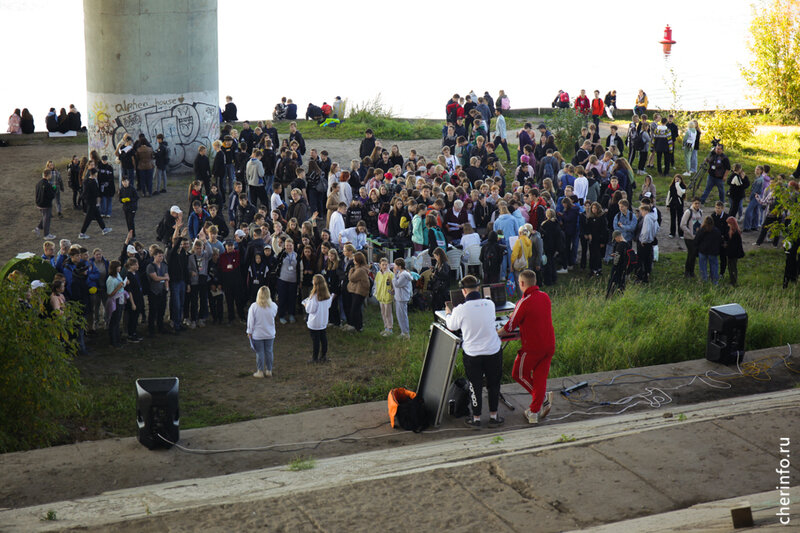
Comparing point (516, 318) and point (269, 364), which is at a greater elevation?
point (516, 318)

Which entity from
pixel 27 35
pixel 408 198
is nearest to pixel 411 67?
pixel 27 35

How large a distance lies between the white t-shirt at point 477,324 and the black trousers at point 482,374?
9 centimetres

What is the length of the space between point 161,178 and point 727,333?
16671 mm

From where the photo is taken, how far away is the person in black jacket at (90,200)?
19.7 metres

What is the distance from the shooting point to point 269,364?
1332 cm

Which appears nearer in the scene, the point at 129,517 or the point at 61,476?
the point at 129,517

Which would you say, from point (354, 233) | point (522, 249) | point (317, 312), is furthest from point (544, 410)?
point (354, 233)

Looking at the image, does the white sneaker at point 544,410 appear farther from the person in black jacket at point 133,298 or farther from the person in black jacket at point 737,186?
the person in black jacket at point 737,186

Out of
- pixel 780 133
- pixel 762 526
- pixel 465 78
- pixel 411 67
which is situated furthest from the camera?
pixel 411 67

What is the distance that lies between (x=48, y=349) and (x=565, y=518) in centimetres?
616

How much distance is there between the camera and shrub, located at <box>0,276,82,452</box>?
32.4 feet

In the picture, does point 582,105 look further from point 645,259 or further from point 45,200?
point 45,200

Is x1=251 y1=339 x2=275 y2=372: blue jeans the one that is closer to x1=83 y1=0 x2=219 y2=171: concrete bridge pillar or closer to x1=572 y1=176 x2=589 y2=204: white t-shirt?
x1=572 y1=176 x2=589 y2=204: white t-shirt

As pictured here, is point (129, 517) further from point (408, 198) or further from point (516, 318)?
point (408, 198)
